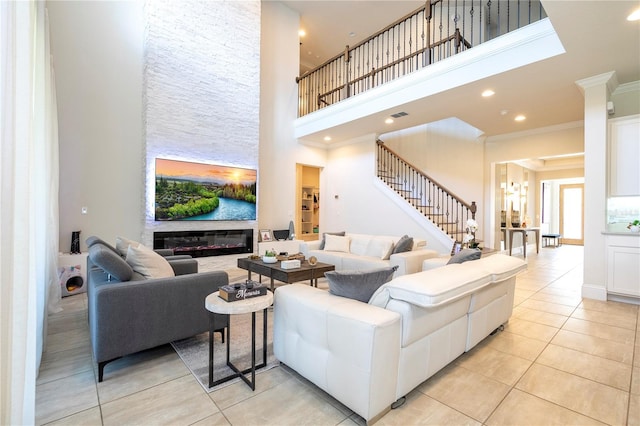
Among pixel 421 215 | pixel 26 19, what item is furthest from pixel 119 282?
pixel 421 215

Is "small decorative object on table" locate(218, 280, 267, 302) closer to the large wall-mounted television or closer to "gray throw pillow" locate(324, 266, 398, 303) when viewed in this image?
"gray throw pillow" locate(324, 266, 398, 303)

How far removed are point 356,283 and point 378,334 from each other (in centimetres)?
43

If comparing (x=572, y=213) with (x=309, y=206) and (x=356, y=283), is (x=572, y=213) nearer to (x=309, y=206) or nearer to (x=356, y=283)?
(x=309, y=206)

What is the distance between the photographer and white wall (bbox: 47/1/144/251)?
4820 mm

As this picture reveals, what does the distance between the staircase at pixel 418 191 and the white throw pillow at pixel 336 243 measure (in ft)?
7.55

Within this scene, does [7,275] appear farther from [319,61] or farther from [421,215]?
[319,61]

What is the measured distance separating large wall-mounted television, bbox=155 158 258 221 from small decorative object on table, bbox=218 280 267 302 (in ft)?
13.2

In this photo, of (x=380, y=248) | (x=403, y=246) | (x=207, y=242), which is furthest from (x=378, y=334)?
(x=207, y=242)

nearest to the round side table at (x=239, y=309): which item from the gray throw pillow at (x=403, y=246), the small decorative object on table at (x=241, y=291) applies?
the small decorative object on table at (x=241, y=291)

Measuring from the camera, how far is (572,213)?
12.1 metres

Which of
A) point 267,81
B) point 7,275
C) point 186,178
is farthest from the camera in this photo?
point 267,81

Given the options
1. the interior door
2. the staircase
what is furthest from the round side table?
the interior door

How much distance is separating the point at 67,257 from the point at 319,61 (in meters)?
8.98

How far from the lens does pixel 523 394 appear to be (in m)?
2.03
